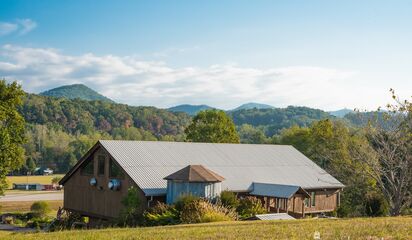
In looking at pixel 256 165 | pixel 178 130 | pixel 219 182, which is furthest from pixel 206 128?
pixel 178 130

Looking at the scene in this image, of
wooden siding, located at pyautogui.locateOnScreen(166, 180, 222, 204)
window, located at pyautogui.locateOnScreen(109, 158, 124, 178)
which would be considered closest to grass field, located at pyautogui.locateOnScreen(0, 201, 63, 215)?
window, located at pyautogui.locateOnScreen(109, 158, 124, 178)

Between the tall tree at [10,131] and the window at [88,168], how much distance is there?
5455mm

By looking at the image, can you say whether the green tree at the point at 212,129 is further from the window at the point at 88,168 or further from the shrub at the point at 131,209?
the shrub at the point at 131,209

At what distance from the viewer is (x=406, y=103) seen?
78.9ft

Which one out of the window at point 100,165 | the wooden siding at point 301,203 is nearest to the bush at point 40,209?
the window at point 100,165

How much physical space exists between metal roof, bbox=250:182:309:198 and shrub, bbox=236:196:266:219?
2.11 metres

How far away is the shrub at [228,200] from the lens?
3155 cm

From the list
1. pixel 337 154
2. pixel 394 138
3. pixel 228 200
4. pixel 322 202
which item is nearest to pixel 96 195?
pixel 228 200

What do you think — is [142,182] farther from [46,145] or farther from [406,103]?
[46,145]

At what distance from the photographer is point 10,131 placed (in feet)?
129

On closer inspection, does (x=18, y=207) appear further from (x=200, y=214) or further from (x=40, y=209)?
(x=200, y=214)

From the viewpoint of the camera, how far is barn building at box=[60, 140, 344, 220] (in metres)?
31.9

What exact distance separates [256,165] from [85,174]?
1333cm

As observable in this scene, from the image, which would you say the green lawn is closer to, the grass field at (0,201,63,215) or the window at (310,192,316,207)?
the grass field at (0,201,63,215)
